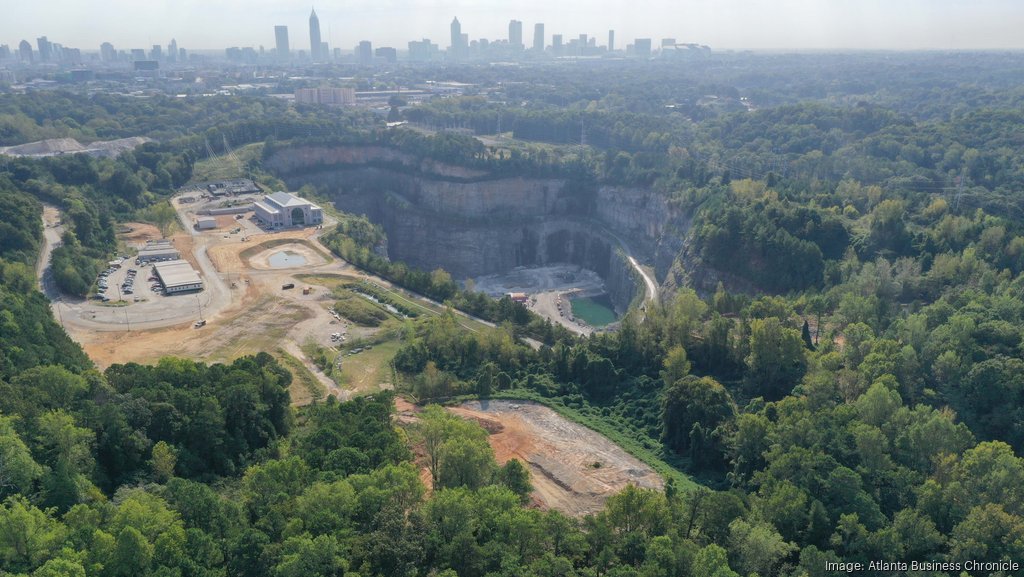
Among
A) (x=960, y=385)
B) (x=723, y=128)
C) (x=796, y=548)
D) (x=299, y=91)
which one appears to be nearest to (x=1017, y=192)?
(x=723, y=128)

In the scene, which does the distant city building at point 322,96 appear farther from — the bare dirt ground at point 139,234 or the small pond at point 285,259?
the small pond at point 285,259

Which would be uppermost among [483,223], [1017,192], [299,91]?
[299,91]

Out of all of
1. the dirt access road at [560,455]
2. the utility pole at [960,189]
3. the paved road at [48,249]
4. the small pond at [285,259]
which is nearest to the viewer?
the dirt access road at [560,455]

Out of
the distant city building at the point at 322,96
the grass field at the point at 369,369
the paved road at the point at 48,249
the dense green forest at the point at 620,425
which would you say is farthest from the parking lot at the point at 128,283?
the distant city building at the point at 322,96

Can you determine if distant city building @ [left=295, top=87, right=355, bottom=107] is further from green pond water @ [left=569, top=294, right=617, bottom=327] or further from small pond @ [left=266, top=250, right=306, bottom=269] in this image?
small pond @ [left=266, top=250, right=306, bottom=269]

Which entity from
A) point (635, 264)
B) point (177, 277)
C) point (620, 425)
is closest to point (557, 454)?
point (620, 425)

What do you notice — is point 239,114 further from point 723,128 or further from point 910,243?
point 910,243

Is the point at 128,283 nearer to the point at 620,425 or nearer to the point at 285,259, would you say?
the point at 285,259
